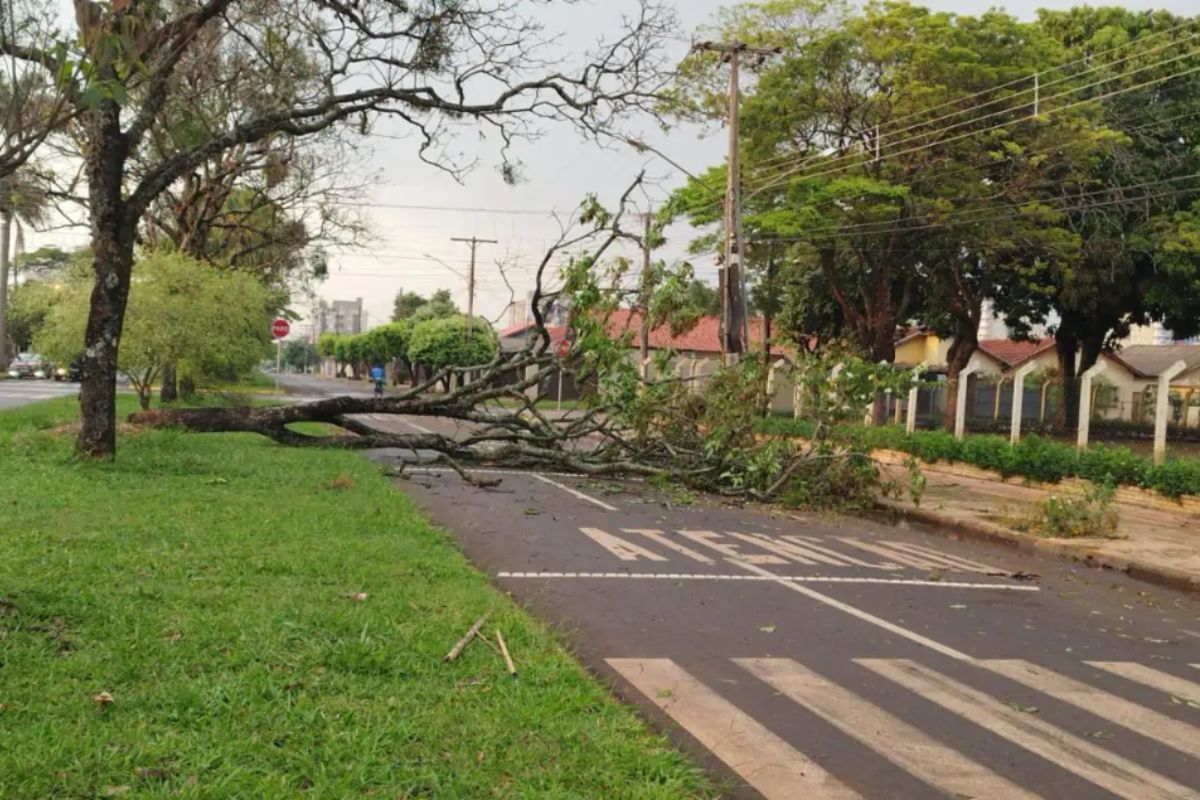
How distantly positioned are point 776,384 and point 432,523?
8.31 metres

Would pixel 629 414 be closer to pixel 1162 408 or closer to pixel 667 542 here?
pixel 667 542

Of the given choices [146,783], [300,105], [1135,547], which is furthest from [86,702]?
[300,105]

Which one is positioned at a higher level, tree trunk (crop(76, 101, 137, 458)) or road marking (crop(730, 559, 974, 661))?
tree trunk (crop(76, 101, 137, 458))

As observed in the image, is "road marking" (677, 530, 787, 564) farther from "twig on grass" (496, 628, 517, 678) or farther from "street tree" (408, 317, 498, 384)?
"street tree" (408, 317, 498, 384)

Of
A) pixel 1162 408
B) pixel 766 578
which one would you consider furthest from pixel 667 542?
pixel 1162 408

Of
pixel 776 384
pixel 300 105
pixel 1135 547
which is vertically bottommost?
pixel 1135 547

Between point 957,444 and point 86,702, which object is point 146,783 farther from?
point 957,444

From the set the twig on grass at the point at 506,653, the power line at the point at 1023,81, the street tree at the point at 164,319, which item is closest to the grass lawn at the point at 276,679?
the twig on grass at the point at 506,653

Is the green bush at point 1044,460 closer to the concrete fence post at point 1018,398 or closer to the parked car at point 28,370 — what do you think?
the concrete fence post at point 1018,398

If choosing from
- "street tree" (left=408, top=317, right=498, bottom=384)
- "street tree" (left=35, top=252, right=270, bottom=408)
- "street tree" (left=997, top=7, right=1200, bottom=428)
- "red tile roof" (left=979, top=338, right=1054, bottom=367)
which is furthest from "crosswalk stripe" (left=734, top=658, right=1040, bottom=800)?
"red tile roof" (left=979, top=338, right=1054, bottom=367)

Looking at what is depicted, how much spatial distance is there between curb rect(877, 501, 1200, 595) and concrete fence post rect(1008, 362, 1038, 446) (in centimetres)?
461

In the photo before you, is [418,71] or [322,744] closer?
[322,744]

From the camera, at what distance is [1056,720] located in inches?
187

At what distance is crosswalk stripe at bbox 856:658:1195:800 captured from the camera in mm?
3983
